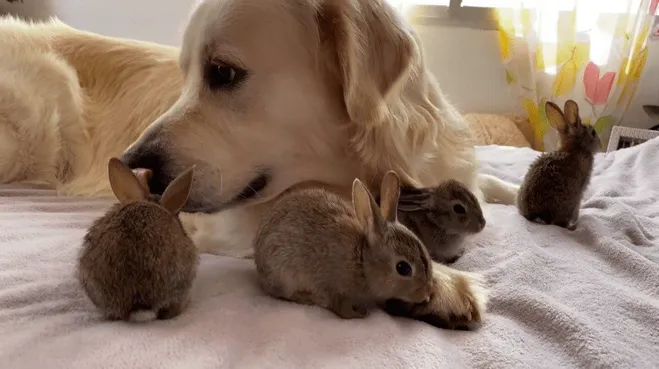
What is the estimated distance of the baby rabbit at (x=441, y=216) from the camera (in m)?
1.23

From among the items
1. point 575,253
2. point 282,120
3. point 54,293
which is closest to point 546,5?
point 575,253

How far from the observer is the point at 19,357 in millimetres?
759

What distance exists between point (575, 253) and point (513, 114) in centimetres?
235

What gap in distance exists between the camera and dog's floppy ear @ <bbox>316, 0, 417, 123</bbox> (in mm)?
1229

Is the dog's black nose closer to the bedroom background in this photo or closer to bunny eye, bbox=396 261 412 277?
bunny eye, bbox=396 261 412 277

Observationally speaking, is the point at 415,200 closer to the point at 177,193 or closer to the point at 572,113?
the point at 177,193

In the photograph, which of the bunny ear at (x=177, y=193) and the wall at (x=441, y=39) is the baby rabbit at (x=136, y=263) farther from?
the wall at (x=441, y=39)

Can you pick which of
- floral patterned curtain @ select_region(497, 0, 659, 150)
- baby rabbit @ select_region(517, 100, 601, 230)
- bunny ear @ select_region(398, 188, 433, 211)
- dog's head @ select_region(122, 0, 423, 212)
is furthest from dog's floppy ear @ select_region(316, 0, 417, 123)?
floral patterned curtain @ select_region(497, 0, 659, 150)

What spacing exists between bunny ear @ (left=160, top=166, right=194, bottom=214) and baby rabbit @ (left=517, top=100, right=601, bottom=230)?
96 centimetres

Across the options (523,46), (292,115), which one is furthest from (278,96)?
(523,46)

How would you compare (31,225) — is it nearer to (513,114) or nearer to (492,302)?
(492,302)

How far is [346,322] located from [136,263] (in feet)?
Answer: 1.10

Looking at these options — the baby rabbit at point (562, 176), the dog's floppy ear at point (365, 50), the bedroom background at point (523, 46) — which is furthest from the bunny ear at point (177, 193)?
the bedroom background at point (523, 46)

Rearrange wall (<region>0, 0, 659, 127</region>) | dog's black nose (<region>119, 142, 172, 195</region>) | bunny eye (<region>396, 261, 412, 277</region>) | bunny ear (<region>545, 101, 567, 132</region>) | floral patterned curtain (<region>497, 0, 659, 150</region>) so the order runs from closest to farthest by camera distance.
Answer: bunny eye (<region>396, 261, 412, 277</region>) < dog's black nose (<region>119, 142, 172, 195</region>) < bunny ear (<region>545, 101, 567, 132</region>) < floral patterned curtain (<region>497, 0, 659, 150</region>) < wall (<region>0, 0, 659, 127</region>)
